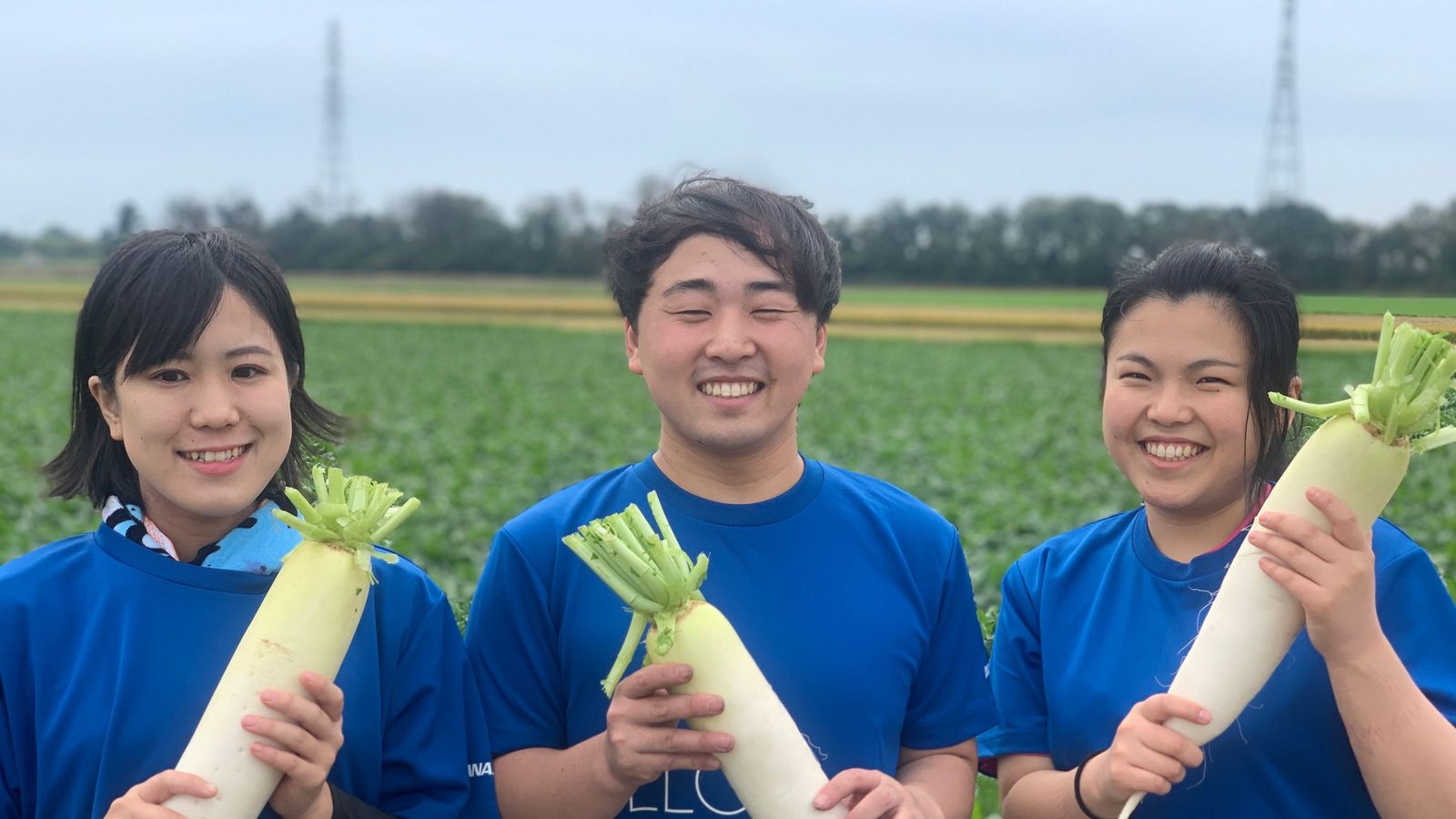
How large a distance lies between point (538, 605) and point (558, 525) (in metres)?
0.16

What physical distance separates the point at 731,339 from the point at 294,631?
3.00 ft

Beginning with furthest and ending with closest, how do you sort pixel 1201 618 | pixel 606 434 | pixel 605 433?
pixel 605 433 < pixel 606 434 < pixel 1201 618

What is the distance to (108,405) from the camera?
7.75 ft

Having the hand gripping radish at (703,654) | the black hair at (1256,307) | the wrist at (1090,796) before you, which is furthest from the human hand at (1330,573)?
the hand gripping radish at (703,654)

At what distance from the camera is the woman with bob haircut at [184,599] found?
219 centimetres

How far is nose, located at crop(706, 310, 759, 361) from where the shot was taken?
2.37 metres

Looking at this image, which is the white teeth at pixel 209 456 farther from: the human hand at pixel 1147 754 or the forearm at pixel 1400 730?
the forearm at pixel 1400 730

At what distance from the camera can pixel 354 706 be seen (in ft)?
7.66

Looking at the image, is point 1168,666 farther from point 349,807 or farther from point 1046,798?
point 349,807

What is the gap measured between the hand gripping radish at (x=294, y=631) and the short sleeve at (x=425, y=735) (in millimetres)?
207

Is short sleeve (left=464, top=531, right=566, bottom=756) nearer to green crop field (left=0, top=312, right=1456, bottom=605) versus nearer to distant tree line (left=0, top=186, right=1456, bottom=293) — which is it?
green crop field (left=0, top=312, right=1456, bottom=605)

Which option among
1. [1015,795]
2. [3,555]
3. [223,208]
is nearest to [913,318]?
[223,208]

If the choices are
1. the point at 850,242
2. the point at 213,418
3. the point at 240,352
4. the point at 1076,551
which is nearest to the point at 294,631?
the point at 213,418

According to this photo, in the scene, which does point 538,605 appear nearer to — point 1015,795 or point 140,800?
point 140,800
